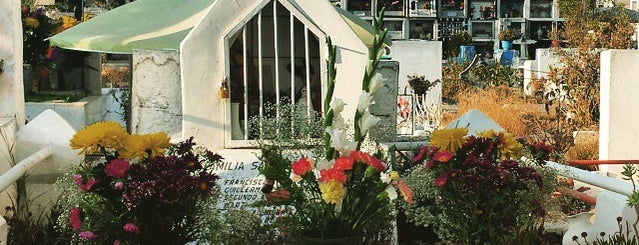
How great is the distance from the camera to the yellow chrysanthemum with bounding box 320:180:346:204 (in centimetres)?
428

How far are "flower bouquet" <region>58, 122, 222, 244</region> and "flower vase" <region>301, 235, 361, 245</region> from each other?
0.54 m

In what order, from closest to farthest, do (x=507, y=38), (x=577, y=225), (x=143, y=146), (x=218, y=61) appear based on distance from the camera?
(x=143, y=146) → (x=577, y=225) → (x=218, y=61) → (x=507, y=38)

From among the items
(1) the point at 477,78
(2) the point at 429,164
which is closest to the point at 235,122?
(2) the point at 429,164

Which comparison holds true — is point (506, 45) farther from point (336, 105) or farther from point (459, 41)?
point (336, 105)

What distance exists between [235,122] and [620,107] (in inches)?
169

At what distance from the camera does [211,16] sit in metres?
7.10

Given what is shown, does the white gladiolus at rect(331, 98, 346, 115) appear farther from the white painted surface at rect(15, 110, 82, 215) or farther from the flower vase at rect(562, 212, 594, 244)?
the white painted surface at rect(15, 110, 82, 215)

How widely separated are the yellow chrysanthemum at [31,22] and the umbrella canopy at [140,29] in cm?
30

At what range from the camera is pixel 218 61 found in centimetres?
713

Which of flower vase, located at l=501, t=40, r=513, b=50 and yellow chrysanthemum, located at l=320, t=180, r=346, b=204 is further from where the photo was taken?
flower vase, located at l=501, t=40, r=513, b=50

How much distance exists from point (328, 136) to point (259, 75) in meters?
3.25

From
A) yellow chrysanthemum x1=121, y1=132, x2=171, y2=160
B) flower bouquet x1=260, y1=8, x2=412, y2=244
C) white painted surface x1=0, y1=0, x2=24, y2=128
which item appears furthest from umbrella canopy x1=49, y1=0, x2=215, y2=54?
flower bouquet x1=260, y1=8, x2=412, y2=244

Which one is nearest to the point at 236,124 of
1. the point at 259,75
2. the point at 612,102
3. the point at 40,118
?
the point at 259,75

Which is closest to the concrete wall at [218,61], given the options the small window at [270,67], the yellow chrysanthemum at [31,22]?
the small window at [270,67]
